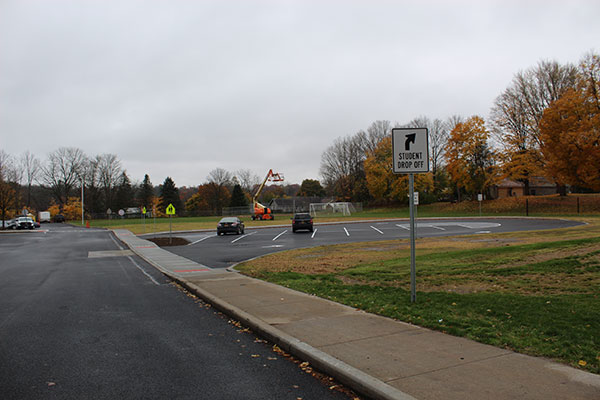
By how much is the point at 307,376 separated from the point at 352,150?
297ft

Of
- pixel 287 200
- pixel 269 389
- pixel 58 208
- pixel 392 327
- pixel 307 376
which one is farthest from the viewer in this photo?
pixel 287 200

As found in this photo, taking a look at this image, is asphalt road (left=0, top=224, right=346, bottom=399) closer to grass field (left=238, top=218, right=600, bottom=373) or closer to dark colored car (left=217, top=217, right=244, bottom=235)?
grass field (left=238, top=218, right=600, bottom=373)

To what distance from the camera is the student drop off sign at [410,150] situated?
757 centimetres

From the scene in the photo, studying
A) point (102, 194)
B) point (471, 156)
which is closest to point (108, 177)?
point (102, 194)

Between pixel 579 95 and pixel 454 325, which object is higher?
pixel 579 95

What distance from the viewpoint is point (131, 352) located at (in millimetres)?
6055

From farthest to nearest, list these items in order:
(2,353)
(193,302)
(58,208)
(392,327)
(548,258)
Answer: (58,208) < (548,258) < (193,302) < (392,327) < (2,353)

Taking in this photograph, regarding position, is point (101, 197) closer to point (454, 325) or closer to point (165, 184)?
point (165, 184)

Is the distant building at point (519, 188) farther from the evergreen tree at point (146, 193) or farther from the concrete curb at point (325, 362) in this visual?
the concrete curb at point (325, 362)

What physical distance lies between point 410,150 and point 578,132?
39364mm

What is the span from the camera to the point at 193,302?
9789 mm

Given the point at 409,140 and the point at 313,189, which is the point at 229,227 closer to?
the point at 409,140

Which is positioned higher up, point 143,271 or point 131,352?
point 131,352

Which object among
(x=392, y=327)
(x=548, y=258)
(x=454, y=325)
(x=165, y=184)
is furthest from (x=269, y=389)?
(x=165, y=184)
